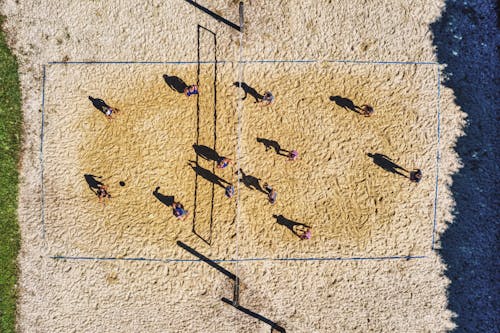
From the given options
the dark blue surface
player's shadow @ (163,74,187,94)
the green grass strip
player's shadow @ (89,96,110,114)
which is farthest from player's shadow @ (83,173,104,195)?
the dark blue surface

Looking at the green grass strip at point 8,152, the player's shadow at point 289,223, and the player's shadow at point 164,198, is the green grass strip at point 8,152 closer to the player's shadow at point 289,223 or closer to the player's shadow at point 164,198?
the player's shadow at point 164,198

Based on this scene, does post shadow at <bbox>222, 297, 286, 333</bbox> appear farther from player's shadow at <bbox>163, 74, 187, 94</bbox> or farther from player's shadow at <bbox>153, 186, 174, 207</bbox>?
player's shadow at <bbox>163, 74, 187, 94</bbox>

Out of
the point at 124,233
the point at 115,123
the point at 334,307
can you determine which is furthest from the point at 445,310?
the point at 115,123

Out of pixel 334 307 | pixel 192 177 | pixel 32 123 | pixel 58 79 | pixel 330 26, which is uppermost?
pixel 330 26

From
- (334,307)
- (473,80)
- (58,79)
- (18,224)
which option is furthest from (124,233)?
(473,80)

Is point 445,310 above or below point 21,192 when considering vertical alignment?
below

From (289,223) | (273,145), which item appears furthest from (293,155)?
(289,223)

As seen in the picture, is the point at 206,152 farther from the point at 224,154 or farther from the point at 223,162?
the point at 223,162

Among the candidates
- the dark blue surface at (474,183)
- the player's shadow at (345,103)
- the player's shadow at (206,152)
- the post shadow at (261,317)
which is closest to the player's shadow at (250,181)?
the player's shadow at (206,152)

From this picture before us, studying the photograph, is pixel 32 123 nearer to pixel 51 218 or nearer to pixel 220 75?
pixel 51 218
